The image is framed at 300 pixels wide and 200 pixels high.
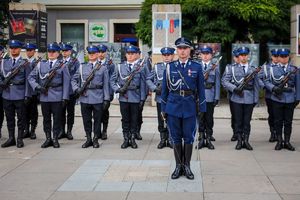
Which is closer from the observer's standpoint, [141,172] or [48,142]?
[141,172]

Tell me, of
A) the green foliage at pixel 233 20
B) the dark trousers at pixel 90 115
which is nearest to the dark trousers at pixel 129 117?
the dark trousers at pixel 90 115

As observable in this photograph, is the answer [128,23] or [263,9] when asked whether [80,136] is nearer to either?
[263,9]

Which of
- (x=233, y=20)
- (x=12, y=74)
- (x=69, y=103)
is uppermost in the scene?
(x=233, y=20)

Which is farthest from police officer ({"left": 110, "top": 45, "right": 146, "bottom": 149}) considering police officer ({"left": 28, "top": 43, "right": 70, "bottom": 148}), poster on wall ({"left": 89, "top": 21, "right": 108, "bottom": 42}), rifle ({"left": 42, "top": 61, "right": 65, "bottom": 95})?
poster on wall ({"left": 89, "top": 21, "right": 108, "bottom": 42})

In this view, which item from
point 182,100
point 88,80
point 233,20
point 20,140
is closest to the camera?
point 182,100

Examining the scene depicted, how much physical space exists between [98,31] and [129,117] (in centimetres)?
1915

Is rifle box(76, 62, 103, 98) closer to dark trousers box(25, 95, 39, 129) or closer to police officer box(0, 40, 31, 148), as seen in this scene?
police officer box(0, 40, 31, 148)

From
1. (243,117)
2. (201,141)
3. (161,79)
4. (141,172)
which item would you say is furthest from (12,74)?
(243,117)

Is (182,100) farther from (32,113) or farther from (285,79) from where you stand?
(32,113)

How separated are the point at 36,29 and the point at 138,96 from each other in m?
8.05

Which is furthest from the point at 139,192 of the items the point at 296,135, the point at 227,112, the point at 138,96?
the point at 227,112

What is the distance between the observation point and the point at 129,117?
1048cm

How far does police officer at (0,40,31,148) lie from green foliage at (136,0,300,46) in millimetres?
8958

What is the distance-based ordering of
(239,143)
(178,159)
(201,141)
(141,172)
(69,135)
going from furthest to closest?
(69,135), (201,141), (239,143), (141,172), (178,159)
